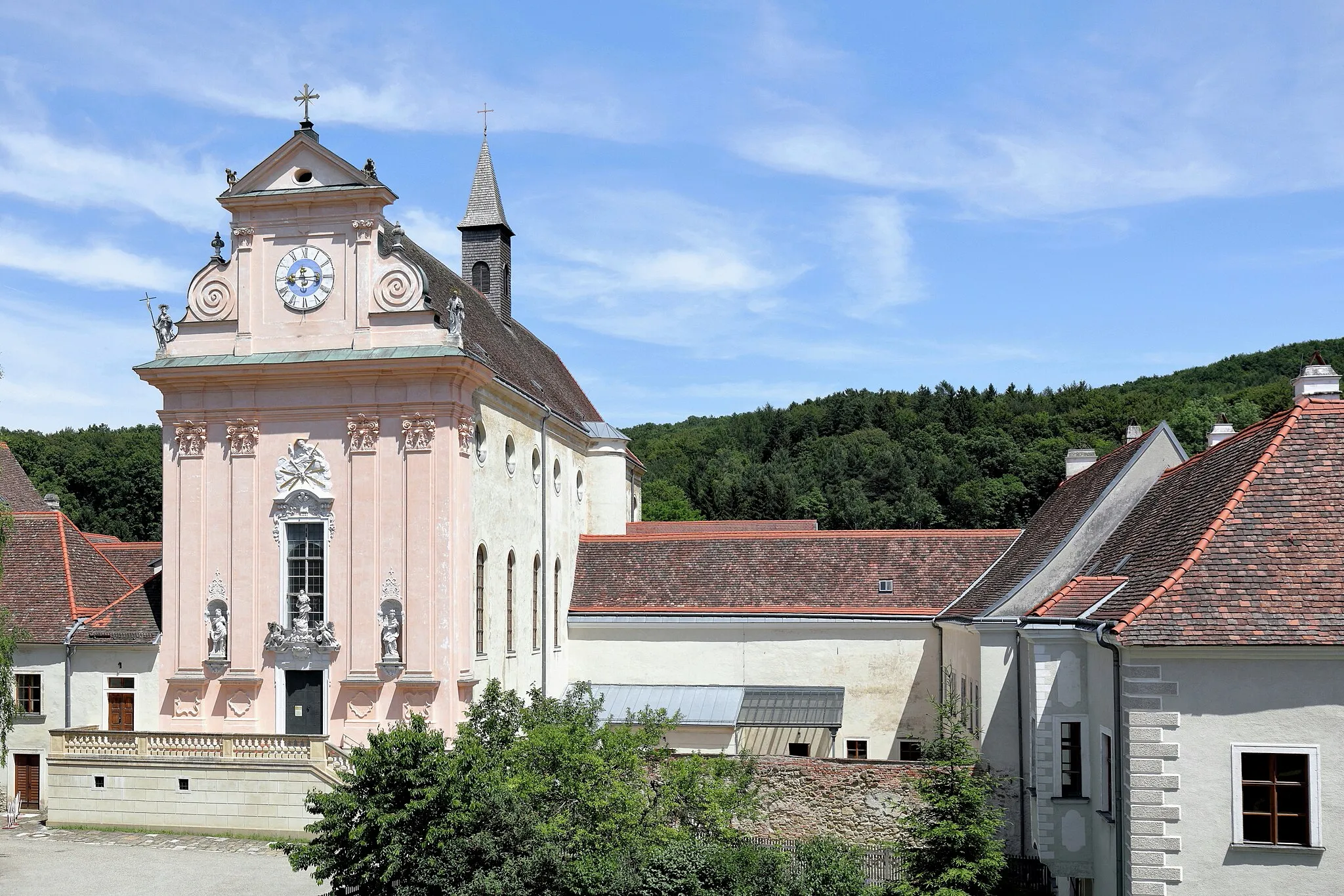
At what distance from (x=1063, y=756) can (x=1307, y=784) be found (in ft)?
15.8

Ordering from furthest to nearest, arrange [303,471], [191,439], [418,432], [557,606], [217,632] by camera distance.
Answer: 1. [557,606]
2. [191,439]
3. [303,471]
4. [217,632]
5. [418,432]

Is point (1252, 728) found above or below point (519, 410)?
below

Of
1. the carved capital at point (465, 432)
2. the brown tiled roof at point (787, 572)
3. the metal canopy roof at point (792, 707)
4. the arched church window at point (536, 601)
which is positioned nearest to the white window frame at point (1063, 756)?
the metal canopy roof at point (792, 707)

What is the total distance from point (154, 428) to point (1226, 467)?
3968 inches

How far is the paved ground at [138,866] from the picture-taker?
22.7 metres

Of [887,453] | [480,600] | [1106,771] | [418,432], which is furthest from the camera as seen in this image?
[887,453]

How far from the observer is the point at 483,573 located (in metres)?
31.3

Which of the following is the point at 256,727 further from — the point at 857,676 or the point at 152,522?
the point at 152,522

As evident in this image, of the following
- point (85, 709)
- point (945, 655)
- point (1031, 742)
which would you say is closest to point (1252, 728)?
point (1031, 742)

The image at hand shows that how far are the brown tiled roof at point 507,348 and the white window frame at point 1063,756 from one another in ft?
54.5

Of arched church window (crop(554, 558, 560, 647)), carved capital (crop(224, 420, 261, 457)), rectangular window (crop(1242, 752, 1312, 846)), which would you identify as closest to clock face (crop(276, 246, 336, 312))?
carved capital (crop(224, 420, 261, 457))

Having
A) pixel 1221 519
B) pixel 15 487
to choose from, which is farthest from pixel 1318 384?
pixel 15 487

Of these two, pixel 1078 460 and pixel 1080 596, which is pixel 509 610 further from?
pixel 1078 460

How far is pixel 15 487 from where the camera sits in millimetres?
45594
